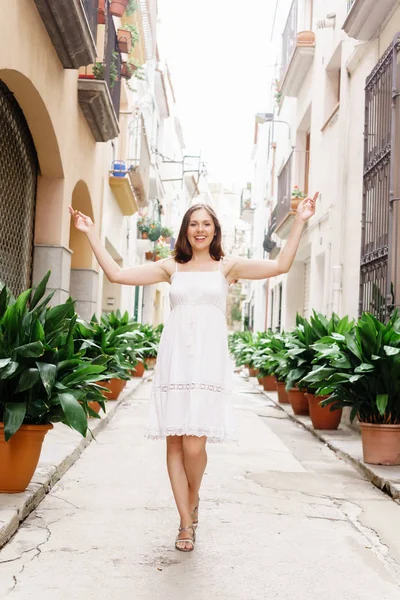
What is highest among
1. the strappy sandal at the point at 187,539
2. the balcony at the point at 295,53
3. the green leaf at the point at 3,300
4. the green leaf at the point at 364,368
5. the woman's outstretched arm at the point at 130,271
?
the balcony at the point at 295,53

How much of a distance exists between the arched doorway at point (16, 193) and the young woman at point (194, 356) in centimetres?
433

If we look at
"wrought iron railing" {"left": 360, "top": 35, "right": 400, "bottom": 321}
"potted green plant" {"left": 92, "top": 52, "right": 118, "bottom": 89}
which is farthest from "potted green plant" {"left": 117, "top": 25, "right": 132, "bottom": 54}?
"wrought iron railing" {"left": 360, "top": 35, "right": 400, "bottom": 321}

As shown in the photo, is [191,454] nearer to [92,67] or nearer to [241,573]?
[241,573]

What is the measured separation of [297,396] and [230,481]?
4.92 meters

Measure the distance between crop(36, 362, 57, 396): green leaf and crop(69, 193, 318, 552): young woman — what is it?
0.74 metres

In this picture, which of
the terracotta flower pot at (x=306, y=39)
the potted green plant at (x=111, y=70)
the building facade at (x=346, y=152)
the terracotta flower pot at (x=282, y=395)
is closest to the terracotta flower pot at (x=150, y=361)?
the building facade at (x=346, y=152)

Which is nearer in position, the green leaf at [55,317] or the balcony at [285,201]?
the green leaf at [55,317]

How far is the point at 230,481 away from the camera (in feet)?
19.7

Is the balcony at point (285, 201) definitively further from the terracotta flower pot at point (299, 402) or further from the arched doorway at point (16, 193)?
the arched doorway at point (16, 193)

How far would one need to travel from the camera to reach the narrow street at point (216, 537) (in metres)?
3.50

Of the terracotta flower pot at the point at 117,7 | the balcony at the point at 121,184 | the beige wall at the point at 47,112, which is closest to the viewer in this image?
the beige wall at the point at 47,112

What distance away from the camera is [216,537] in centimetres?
434

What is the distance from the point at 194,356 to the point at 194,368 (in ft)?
0.20

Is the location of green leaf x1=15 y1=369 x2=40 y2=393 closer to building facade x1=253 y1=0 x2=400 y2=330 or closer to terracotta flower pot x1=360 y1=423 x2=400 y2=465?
terracotta flower pot x1=360 y1=423 x2=400 y2=465
